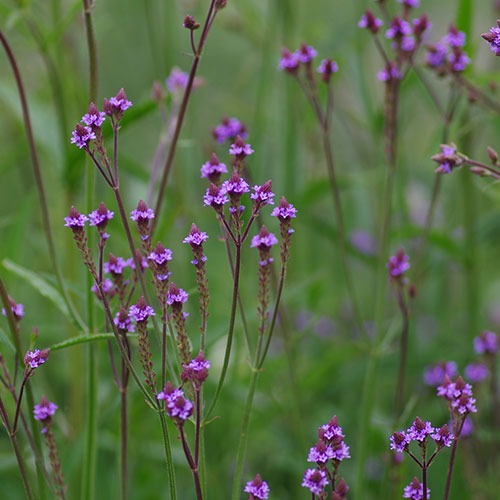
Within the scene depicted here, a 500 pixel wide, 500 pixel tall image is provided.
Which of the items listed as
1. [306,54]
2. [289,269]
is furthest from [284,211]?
[289,269]

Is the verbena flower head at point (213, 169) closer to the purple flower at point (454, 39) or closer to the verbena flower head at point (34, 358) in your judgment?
the verbena flower head at point (34, 358)

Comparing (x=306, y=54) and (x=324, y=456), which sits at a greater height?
(x=306, y=54)

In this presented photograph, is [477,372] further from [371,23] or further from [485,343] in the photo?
[371,23]

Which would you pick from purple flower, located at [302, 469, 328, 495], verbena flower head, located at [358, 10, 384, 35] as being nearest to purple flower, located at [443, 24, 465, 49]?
verbena flower head, located at [358, 10, 384, 35]

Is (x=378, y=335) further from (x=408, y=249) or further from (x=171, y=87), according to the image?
(x=408, y=249)

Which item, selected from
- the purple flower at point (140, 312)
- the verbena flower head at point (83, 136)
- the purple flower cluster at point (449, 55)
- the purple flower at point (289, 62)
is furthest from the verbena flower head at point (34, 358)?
the purple flower cluster at point (449, 55)

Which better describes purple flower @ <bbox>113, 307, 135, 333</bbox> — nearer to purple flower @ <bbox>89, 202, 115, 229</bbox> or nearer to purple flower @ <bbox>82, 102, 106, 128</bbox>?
purple flower @ <bbox>89, 202, 115, 229</bbox>
